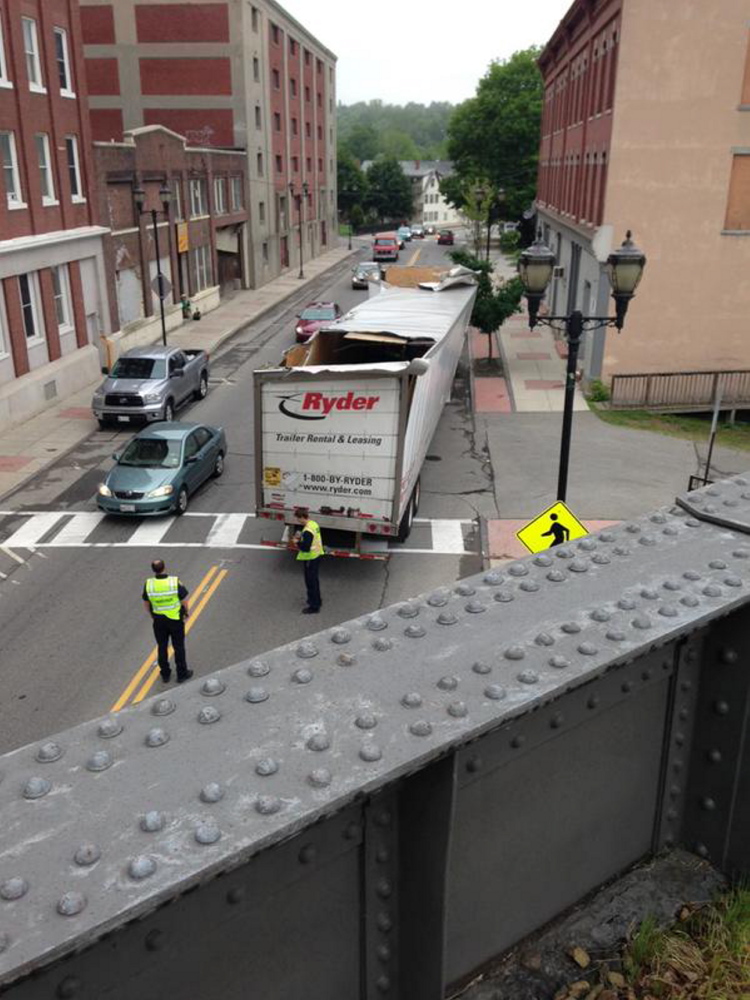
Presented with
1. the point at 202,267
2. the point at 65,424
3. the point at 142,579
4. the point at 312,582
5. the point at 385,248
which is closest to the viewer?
the point at 312,582

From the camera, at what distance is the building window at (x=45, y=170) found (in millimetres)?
27656

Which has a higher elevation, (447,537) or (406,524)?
(406,524)

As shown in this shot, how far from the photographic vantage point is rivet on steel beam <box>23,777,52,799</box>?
8.39ft

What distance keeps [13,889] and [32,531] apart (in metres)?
16.3

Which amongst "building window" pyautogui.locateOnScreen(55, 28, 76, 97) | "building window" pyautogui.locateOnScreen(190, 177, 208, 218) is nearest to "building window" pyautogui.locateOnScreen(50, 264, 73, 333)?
"building window" pyautogui.locateOnScreen(55, 28, 76, 97)

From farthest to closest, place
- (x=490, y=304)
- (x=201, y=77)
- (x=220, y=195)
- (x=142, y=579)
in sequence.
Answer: (x=201, y=77) → (x=220, y=195) → (x=490, y=304) → (x=142, y=579)

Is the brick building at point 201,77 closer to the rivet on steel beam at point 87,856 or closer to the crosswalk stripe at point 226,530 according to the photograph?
the crosswalk stripe at point 226,530

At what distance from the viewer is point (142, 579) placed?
15.1m

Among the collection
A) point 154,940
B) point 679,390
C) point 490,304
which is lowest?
point 679,390

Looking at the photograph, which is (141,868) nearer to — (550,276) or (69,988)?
(69,988)

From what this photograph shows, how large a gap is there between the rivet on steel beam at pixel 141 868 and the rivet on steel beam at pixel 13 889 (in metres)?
0.26

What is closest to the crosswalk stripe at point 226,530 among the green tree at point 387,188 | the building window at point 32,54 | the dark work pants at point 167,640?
the dark work pants at point 167,640

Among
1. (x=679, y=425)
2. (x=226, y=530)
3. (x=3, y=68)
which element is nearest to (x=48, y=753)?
(x=226, y=530)

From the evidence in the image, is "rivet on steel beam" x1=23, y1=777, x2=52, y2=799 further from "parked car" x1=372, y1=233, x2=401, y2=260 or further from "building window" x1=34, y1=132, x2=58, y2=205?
"parked car" x1=372, y1=233, x2=401, y2=260
